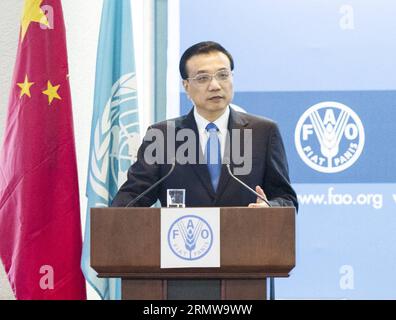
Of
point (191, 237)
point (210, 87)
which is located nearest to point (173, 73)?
point (210, 87)

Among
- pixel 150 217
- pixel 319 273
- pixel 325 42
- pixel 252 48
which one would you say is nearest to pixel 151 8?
pixel 252 48

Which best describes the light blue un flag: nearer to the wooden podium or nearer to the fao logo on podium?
the wooden podium

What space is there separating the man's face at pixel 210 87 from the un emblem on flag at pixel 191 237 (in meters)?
1.02

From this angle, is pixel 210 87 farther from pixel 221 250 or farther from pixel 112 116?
pixel 221 250

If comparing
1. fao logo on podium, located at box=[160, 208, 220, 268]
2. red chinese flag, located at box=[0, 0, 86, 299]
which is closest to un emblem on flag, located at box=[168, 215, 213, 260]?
fao logo on podium, located at box=[160, 208, 220, 268]

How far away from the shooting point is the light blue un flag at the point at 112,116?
4043 millimetres

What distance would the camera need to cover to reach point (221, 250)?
8.77ft

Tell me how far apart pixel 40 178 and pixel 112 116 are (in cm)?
54

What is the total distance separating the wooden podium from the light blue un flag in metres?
1.26

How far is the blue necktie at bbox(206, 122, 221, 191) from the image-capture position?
3535 mm

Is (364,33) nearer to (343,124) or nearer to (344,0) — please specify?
(344,0)

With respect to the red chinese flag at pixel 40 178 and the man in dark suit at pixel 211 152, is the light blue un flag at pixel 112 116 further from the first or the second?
the man in dark suit at pixel 211 152

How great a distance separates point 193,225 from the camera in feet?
8.73

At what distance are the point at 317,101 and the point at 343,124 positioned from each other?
0.71ft
